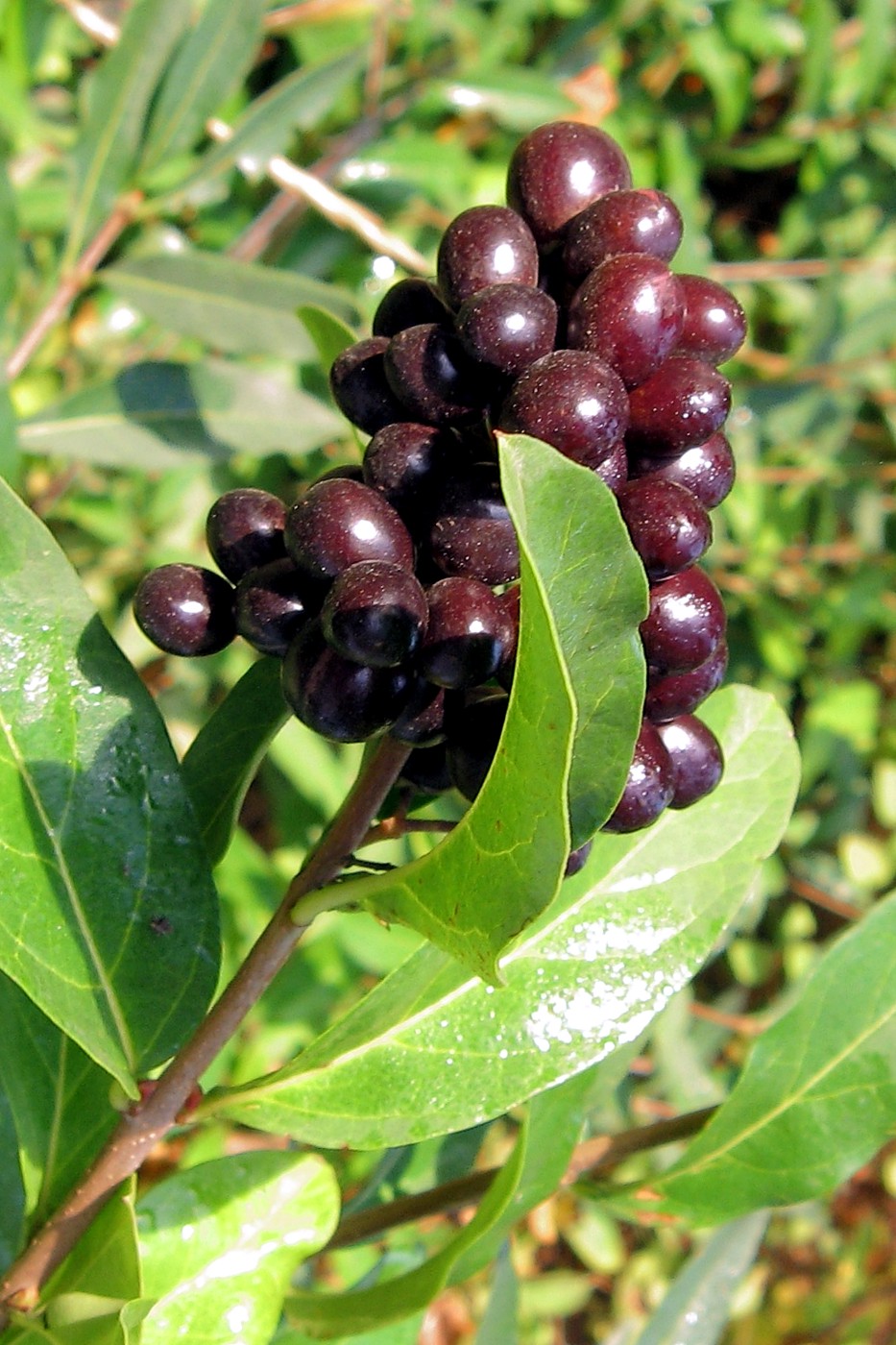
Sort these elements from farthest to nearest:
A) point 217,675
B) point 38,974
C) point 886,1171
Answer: point 886,1171 < point 217,675 < point 38,974

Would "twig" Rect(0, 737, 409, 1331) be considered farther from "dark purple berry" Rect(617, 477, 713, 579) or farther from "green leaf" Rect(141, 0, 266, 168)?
"green leaf" Rect(141, 0, 266, 168)

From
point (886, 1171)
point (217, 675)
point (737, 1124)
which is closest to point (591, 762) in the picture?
point (737, 1124)

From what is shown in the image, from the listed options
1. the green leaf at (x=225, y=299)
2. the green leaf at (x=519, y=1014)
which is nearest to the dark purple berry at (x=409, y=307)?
the green leaf at (x=519, y=1014)

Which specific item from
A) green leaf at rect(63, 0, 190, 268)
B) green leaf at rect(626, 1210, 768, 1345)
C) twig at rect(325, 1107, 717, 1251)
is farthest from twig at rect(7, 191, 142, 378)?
green leaf at rect(626, 1210, 768, 1345)

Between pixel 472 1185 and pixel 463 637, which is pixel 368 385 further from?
pixel 472 1185

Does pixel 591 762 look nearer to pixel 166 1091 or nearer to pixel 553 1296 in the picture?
pixel 166 1091

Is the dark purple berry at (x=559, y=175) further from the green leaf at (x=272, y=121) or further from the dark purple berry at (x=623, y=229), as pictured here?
the green leaf at (x=272, y=121)

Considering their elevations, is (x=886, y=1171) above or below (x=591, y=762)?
below
